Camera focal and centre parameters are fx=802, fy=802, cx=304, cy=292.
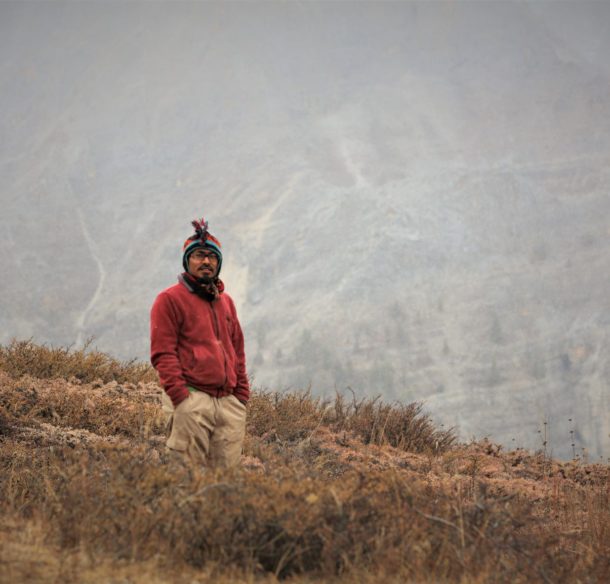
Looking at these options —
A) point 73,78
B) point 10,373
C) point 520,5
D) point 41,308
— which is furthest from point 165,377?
point 520,5

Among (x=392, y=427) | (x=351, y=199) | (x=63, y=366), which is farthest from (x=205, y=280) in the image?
(x=351, y=199)

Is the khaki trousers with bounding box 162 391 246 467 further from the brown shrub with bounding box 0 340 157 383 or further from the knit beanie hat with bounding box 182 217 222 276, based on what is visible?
the brown shrub with bounding box 0 340 157 383

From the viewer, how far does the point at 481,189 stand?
74562mm

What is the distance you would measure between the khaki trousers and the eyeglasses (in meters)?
0.92

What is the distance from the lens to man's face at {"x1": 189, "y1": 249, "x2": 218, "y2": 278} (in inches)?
216

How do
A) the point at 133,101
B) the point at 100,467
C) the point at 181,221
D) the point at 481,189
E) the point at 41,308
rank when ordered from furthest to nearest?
1. the point at 133,101
2. the point at 481,189
3. the point at 181,221
4. the point at 41,308
5. the point at 100,467

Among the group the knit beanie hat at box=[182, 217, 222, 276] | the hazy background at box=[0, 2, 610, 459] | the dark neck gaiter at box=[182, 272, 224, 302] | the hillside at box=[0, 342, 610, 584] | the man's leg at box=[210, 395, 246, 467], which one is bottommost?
the hillside at box=[0, 342, 610, 584]

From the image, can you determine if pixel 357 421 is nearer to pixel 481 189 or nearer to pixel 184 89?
pixel 481 189

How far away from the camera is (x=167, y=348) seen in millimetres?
5117

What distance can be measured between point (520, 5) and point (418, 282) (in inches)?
2331

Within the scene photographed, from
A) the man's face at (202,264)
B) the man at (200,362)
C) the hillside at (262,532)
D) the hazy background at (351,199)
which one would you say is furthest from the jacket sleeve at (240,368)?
the hazy background at (351,199)

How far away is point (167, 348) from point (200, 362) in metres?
0.24

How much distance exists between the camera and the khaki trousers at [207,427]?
16.8 feet

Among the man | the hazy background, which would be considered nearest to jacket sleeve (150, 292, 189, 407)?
the man
